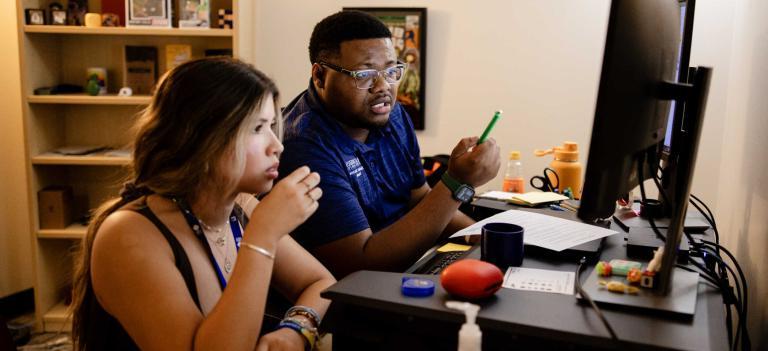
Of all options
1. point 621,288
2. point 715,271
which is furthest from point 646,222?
point 621,288

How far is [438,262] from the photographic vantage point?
1396 millimetres

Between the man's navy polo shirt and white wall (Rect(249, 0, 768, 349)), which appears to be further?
white wall (Rect(249, 0, 768, 349))

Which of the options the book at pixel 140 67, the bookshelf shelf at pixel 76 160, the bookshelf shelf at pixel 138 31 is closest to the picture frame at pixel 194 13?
the bookshelf shelf at pixel 138 31

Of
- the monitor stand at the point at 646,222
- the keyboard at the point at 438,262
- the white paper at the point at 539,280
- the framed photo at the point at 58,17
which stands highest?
the framed photo at the point at 58,17

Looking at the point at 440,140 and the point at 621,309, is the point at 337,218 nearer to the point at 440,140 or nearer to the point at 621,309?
the point at 621,309

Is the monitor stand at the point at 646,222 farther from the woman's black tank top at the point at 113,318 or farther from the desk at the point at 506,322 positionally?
the woman's black tank top at the point at 113,318

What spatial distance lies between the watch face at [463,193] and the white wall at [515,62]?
141 centimetres

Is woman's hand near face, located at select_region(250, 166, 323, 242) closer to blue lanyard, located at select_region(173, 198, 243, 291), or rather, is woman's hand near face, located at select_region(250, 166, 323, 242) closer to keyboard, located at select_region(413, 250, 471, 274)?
blue lanyard, located at select_region(173, 198, 243, 291)

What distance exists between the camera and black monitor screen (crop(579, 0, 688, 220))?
0.87 metres

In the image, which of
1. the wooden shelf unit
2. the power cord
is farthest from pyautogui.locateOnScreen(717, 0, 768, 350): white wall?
the wooden shelf unit

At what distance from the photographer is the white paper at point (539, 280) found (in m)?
1.01

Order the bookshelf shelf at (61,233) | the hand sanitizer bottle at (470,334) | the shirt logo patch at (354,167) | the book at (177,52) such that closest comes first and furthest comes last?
the hand sanitizer bottle at (470,334) → the shirt logo patch at (354,167) → the bookshelf shelf at (61,233) → the book at (177,52)

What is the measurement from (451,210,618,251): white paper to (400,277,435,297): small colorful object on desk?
1.17 ft

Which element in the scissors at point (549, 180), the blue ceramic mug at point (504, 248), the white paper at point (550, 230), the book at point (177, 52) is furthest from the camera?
the book at point (177, 52)
